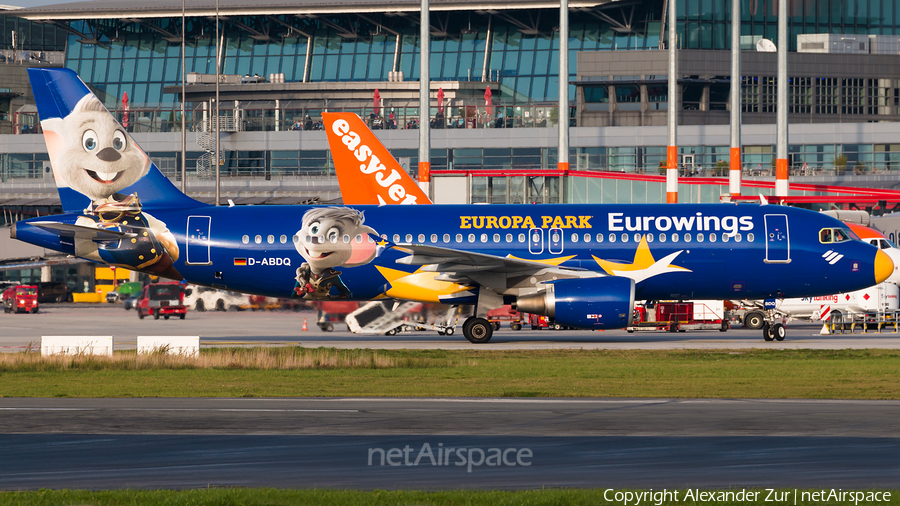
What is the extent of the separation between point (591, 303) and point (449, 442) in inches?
792

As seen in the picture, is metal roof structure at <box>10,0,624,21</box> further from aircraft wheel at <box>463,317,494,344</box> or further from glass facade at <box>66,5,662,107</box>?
aircraft wheel at <box>463,317,494,344</box>

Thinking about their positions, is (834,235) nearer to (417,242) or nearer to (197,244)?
(417,242)

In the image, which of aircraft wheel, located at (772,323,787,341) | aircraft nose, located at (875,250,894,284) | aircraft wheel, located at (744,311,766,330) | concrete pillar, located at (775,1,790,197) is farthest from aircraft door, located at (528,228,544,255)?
concrete pillar, located at (775,1,790,197)

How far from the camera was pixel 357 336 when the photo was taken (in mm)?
44812

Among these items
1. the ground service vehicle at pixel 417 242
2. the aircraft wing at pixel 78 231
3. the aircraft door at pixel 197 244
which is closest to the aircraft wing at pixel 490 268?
the ground service vehicle at pixel 417 242

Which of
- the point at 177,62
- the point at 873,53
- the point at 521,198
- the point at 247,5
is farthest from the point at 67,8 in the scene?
the point at 873,53

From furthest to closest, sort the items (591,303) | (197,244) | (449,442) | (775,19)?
(775,19) → (197,244) → (591,303) → (449,442)

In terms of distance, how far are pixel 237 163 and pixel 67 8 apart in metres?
38.0

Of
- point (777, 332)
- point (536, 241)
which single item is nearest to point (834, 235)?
point (777, 332)

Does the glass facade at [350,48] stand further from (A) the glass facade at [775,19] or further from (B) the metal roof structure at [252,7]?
(A) the glass facade at [775,19]

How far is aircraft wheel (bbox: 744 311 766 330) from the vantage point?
161 feet

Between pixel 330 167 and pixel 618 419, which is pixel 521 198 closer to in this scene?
pixel 330 167

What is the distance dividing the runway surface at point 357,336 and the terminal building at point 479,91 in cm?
1768

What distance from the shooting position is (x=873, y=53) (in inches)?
3930
